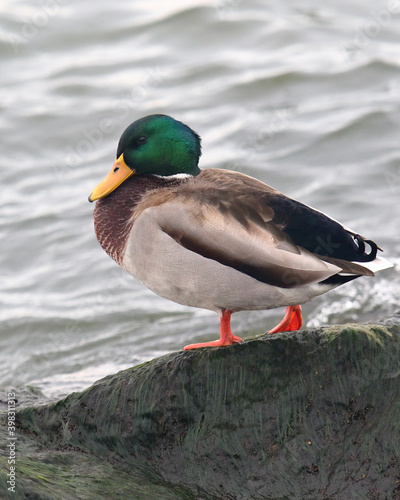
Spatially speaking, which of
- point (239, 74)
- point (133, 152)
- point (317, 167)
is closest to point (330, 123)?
point (317, 167)

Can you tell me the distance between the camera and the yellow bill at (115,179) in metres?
3.70

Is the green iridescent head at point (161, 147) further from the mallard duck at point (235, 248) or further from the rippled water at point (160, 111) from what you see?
the rippled water at point (160, 111)

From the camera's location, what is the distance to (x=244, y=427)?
124 inches

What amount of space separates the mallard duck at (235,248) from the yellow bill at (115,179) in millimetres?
194

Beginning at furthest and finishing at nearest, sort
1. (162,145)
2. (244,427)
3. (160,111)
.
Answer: (160,111)
(162,145)
(244,427)

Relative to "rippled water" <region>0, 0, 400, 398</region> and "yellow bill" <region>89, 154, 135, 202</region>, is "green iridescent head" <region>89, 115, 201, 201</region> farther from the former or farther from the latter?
"rippled water" <region>0, 0, 400, 398</region>

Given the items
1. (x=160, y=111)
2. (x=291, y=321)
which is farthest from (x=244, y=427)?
(x=160, y=111)

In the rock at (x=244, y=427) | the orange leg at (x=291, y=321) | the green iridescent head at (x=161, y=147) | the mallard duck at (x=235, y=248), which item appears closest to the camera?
the rock at (x=244, y=427)

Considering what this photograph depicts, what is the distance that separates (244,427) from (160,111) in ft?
23.9

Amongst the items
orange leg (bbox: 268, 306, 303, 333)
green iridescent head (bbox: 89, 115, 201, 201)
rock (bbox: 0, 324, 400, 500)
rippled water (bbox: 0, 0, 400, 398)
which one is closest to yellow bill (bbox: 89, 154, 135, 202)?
green iridescent head (bbox: 89, 115, 201, 201)

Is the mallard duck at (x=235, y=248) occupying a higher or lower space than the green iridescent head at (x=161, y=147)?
lower

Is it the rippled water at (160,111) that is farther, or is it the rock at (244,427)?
the rippled water at (160,111)

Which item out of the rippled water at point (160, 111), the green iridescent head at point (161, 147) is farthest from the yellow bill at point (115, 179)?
the rippled water at point (160, 111)

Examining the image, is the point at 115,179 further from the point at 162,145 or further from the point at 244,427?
the point at 244,427
